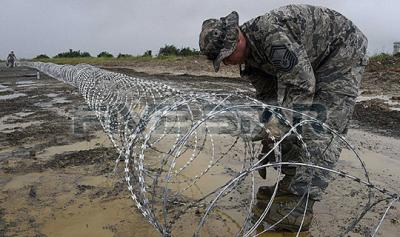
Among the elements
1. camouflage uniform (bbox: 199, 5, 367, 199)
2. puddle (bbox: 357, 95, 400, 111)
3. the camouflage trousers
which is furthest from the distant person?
the camouflage trousers

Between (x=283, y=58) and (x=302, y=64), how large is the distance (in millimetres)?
149

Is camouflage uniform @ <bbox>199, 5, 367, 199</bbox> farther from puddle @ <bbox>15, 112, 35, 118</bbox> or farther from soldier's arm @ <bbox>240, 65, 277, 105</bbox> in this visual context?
puddle @ <bbox>15, 112, 35, 118</bbox>

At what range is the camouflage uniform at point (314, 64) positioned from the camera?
11.7 ft

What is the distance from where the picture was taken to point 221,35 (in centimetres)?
357

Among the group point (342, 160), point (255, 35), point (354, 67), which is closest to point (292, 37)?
point (255, 35)

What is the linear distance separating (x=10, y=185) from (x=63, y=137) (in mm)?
2727

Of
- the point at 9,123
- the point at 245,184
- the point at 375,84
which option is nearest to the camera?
the point at 245,184

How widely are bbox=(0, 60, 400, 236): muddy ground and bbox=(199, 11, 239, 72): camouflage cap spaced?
5.63 feet

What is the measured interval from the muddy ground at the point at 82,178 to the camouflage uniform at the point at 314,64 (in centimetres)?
79

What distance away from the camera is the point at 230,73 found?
77.0 ft

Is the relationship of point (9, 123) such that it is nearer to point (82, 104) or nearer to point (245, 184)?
point (82, 104)

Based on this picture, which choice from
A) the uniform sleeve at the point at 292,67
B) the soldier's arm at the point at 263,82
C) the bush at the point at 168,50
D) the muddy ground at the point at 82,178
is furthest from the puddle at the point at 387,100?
the bush at the point at 168,50

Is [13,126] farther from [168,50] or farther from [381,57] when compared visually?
[168,50]

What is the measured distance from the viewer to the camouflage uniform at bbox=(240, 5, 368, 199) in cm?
357
